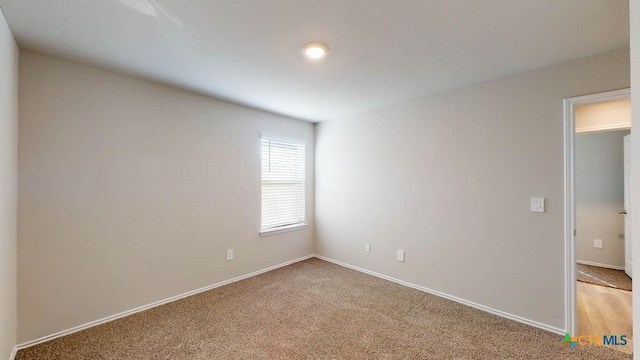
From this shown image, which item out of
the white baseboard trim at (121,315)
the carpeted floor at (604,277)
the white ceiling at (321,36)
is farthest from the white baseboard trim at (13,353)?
the carpeted floor at (604,277)

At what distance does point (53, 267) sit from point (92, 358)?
2.62ft

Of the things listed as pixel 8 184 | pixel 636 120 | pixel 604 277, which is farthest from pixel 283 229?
pixel 604 277

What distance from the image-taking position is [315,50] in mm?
1975

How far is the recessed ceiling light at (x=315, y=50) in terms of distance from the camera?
1.92 meters

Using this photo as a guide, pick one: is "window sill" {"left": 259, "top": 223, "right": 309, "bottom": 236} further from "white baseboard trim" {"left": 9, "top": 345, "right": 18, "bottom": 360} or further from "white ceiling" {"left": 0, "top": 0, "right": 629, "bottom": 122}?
"white baseboard trim" {"left": 9, "top": 345, "right": 18, "bottom": 360}

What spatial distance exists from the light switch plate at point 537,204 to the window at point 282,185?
290cm

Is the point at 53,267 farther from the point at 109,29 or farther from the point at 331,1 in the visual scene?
the point at 331,1

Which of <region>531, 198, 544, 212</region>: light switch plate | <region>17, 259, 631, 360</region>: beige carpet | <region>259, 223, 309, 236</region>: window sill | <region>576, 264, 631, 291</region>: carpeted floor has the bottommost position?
<region>17, 259, 631, 360</region>: beige carpet

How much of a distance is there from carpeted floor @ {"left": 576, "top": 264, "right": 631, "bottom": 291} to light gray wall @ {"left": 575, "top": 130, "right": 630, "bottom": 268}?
0.66ft

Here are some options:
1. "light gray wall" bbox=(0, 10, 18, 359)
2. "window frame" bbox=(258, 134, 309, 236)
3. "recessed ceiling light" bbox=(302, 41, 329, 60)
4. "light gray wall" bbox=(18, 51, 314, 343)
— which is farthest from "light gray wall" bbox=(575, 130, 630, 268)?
"light gray wall" bbox=(0, 10, 18, 359)

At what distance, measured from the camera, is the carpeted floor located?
3162mm

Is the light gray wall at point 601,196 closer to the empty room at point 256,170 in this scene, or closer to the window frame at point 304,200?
the empty room at point 256,170

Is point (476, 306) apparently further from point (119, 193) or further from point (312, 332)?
point (119, 193)

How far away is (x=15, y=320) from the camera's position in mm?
1940
